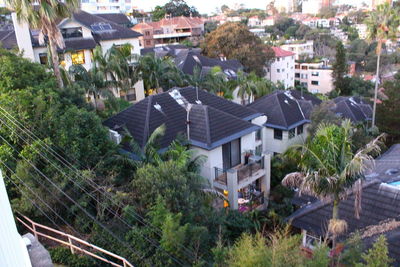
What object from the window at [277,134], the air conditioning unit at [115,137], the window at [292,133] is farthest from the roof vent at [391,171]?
the air conditioning unit at [115,137]

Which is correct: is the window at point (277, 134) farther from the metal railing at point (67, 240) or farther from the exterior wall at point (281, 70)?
the exterior wall at point (281, 70)


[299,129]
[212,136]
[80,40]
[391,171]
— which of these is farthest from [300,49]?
[212,136]

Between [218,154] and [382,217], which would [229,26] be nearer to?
[218,154]

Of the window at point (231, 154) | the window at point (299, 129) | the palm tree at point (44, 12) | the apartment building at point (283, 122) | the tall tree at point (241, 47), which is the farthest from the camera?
the tall tree at point (241, 47)

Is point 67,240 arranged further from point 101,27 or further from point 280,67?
point 280,67

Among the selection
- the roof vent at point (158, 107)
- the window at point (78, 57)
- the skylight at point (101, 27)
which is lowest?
the roof vent at point (158, 107)

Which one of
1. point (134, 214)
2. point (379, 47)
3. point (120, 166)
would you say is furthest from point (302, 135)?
point (134, 214)

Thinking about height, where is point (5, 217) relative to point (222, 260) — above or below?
above
